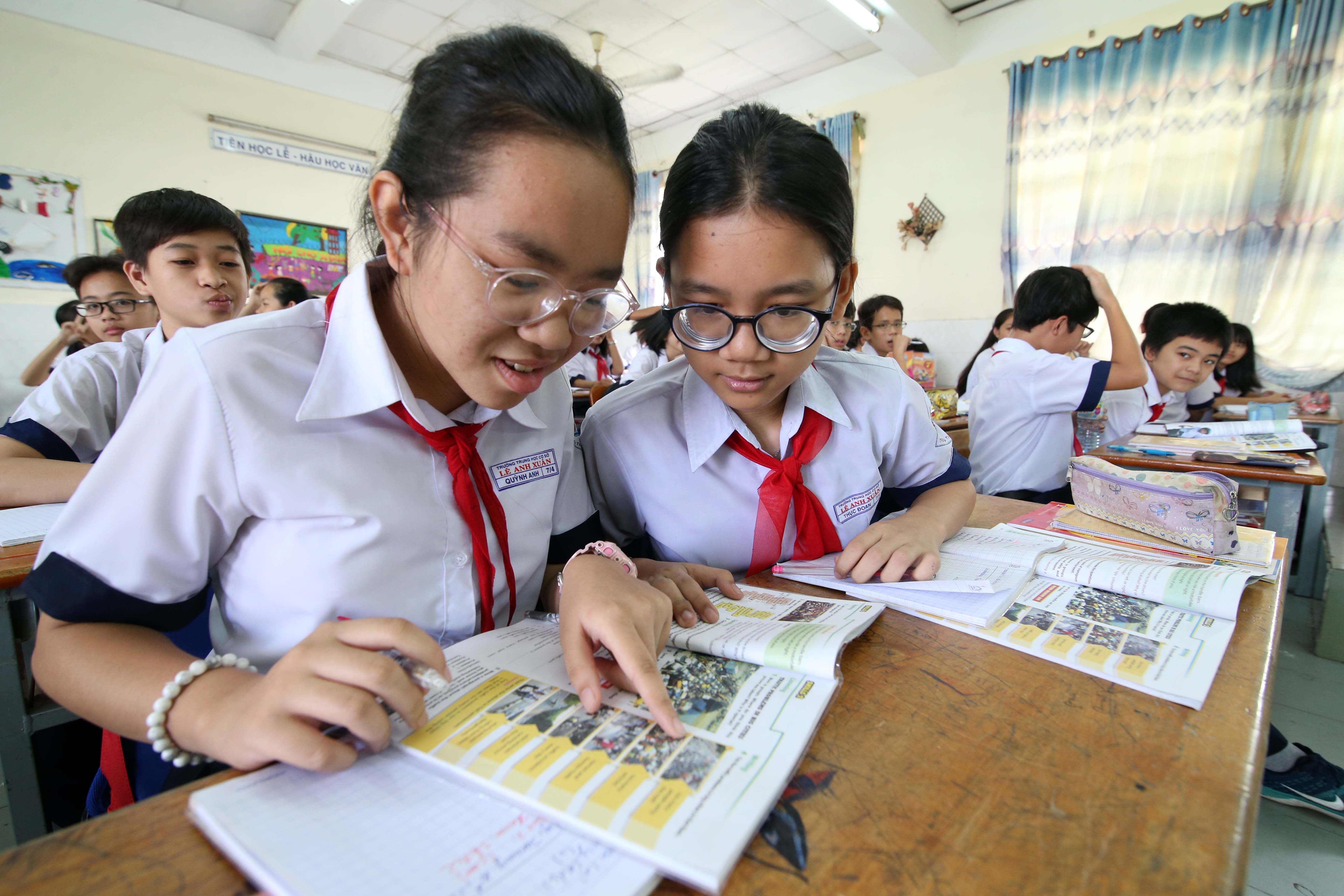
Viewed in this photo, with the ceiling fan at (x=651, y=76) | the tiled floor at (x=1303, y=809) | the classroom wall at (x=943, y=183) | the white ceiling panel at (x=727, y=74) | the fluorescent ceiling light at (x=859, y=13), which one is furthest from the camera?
the white ceiling panel at (x=727, y=74)

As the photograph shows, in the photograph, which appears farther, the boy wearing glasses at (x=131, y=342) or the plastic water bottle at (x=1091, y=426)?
the plastic water bottle at (x=1091, y=426)

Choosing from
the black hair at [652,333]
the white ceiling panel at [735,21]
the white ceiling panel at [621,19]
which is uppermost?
the white ceiling panel at [735,21]

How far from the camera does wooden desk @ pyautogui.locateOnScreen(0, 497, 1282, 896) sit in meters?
0.39

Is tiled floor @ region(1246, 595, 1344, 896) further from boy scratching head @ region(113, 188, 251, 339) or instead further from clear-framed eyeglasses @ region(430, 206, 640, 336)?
boy scratching head @ region(113, 188, 251, 339)

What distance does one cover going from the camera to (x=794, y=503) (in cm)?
108

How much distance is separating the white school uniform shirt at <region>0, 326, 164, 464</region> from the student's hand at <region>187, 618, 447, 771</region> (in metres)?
1.43

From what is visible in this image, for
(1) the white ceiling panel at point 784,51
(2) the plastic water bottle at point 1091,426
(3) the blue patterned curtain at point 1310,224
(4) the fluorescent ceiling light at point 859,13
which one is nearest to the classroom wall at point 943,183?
(1) the white ceiling panel at point 784,51

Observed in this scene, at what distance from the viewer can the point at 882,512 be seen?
1.36 metres

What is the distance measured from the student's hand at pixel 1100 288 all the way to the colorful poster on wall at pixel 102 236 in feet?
19.8

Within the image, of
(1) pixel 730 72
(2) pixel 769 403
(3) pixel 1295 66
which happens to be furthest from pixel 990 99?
(2) pixel 769 403

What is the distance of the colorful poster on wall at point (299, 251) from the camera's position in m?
5.48

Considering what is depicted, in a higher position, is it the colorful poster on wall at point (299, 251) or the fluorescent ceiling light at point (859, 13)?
the fluorescent ceiling light at point (859, 13)

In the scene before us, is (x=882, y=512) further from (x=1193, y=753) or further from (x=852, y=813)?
(x=852, y=813)

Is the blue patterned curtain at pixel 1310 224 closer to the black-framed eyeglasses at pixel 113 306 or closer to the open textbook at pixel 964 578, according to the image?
the open textbook at pixel 964 578
